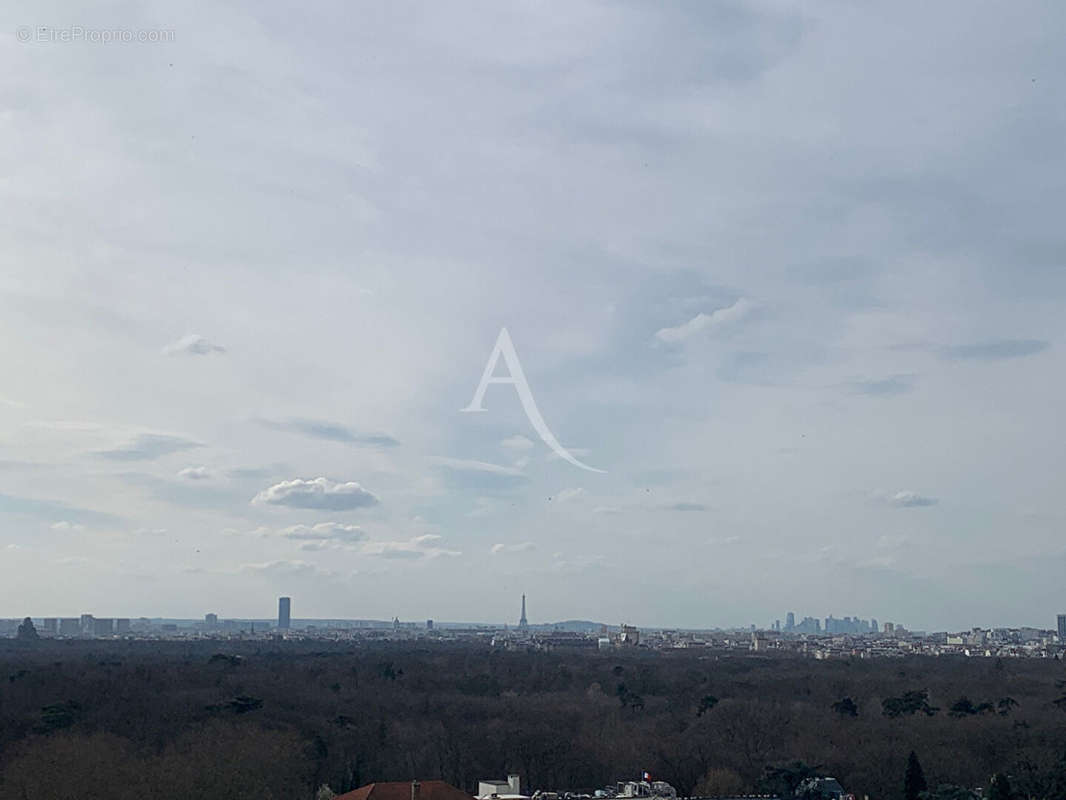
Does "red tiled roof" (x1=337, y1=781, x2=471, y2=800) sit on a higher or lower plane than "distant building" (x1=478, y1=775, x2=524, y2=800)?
higher

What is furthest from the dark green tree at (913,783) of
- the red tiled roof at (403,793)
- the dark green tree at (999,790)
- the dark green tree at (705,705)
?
the dark green tree at (705,705)

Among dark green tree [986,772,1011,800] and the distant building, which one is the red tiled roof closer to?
the distant building

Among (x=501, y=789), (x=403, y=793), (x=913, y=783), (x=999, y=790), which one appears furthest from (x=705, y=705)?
(x=403, y=793)

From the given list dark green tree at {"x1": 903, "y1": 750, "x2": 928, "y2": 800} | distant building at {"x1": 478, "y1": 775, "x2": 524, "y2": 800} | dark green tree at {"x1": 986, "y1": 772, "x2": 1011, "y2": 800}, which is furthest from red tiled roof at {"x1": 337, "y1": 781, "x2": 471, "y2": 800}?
dark green tree at {"x1": 903, "y1": 750, "x2": 928, "y2": 800}

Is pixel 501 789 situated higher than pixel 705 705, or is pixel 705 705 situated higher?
pixel 705 705

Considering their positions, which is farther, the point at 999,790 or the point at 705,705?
the point at 705,705

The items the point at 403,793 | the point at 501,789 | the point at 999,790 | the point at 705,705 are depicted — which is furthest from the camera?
the point at 705,705

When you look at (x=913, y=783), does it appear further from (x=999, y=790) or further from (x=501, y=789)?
(x=501, y=789)

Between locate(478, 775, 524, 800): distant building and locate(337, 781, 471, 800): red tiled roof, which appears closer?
locate(337, 781, 471, 800): red tiled roof

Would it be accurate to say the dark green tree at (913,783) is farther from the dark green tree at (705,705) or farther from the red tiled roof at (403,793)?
the dark green tree at (705,705)

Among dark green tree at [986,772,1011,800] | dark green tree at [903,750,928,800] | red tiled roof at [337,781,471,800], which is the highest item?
red tiled roof at [337,781,471,800]

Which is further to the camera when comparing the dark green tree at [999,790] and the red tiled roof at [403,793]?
the dark green tree at [999,790]

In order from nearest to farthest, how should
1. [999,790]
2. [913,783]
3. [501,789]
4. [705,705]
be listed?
[999,790], [501,789], [913,783], [705,705]
